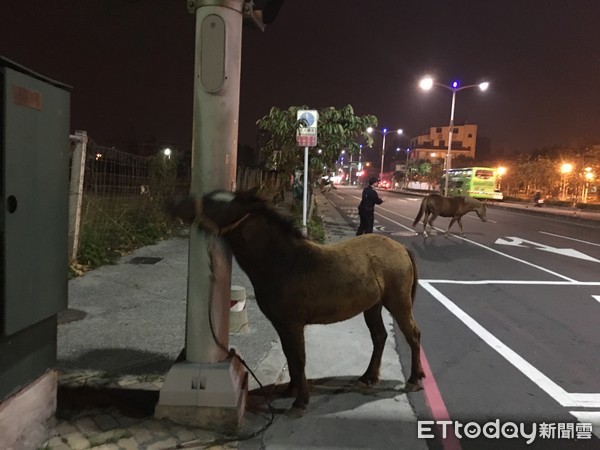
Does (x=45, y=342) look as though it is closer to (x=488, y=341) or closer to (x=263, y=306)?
(x=263, y=306)

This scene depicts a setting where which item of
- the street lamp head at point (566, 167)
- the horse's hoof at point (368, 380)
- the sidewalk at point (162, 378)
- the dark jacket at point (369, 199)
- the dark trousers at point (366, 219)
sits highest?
the street lamp head at point (566, 167)

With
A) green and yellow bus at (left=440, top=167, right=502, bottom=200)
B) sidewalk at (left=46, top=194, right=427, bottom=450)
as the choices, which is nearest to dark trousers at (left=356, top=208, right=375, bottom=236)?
sidewalk at (left=46, top=194, right=427, bottom=450)

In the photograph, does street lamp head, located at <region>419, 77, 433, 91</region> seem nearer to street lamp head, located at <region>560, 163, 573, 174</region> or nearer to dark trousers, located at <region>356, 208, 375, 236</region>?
street lamp head, located at <region>560, 163, 573, 174</region>

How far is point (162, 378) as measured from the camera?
4.07m

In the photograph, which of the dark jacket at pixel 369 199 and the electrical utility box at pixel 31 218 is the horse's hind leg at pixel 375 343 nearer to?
the electrical utility box at pixel 31 218

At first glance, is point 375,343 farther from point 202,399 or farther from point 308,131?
point 308,131

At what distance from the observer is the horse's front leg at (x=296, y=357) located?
11.5 ft

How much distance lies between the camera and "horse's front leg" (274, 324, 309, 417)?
11.5ft

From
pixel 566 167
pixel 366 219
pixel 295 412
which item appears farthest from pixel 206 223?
pixel 566 167

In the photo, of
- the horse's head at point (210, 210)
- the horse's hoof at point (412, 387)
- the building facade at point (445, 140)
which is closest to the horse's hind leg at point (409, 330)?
the horse's hoof at point (412, 387)

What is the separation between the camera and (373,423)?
3568 millimetres

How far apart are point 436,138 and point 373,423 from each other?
436 ft

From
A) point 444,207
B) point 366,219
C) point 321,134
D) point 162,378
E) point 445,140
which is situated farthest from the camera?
point 445,140

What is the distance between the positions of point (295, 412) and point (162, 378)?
1221 mm
